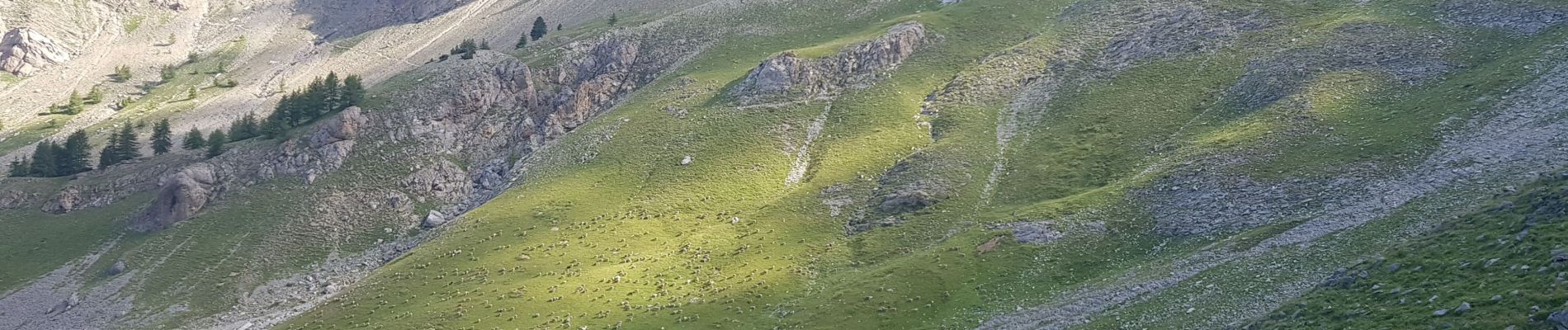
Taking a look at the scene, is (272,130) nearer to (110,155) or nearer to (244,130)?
(244,130)

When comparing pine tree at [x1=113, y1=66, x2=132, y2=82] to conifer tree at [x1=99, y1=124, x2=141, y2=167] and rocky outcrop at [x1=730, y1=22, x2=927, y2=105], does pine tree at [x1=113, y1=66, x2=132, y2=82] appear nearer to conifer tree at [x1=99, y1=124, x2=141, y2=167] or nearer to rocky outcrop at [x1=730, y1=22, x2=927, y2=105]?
conifer tree at [x1=99, y1=124, x2=141, y2=167]

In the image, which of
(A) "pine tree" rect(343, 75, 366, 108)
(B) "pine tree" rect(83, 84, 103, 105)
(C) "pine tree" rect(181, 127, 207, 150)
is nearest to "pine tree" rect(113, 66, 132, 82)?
(B) "pine tree" rect(83, 84, 103, 105)

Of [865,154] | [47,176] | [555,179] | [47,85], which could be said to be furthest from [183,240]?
[47,85]

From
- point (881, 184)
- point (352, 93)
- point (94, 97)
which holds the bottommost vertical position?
point (881, 184)

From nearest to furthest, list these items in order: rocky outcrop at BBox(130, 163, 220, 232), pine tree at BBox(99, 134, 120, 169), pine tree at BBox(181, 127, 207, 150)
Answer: rocky outcrop at BBox(130, 163, 220, 232) < pine tree at BBox(99, 134, 120, 169) < pine tree at BBox(181, 127, 207, 150)

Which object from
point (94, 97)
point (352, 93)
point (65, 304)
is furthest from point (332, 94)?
point (94, 97)

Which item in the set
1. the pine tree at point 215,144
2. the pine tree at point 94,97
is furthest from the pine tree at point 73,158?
the pine tree at point 94,97

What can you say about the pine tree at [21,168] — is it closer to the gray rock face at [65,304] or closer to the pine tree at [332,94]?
the pine tree at [332,94]
